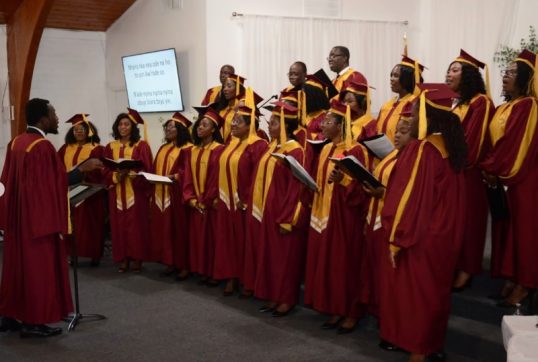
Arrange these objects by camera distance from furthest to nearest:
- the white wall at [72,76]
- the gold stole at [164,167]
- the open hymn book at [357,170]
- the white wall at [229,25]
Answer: the white wall at [72,76] → the white wall at [229,25] → the gold stole at [164,167] → the open hymn book at [357,170]

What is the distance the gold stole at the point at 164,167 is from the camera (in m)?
6.46

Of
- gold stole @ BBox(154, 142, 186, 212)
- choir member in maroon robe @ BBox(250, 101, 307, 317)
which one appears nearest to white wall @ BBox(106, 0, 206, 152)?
gold stole @ BBox(154, 142, 186, 212)

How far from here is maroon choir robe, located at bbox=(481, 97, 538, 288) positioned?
188 inches

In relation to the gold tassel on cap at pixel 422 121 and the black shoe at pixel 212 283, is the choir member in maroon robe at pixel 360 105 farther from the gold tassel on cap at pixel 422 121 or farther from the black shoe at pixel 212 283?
the black shoe at pixel 212 283

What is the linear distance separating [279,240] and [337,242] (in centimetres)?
58

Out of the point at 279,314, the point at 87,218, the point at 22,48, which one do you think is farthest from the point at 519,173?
the point at 22,48

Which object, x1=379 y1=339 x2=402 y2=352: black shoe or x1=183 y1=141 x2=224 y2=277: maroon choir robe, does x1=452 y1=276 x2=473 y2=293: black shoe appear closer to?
x1=379 y1=339 x2=402 y2=352: black shoe

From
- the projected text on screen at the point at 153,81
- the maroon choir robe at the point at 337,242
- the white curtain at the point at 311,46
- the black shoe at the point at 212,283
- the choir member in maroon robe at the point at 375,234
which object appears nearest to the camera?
the choir member in maroon robe at the point at 375,234

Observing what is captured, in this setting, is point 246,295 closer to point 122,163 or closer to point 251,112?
point 251,112

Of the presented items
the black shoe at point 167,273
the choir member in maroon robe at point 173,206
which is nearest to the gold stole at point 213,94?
the choir member in maroon robe at point 173,206

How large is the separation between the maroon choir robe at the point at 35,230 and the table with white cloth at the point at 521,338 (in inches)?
116

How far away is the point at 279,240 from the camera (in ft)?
16.4

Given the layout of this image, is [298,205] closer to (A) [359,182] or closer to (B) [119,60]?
(A) [359,182]

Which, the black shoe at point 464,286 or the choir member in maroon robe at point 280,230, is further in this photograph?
the black shoe at point 464,286
